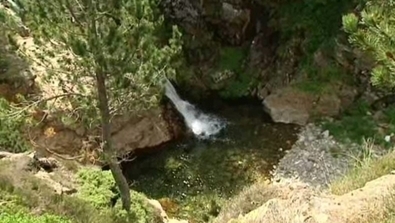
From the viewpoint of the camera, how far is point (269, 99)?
19562 millimetres

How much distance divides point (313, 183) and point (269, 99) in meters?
4.88

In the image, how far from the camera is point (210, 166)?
1675 centimetres

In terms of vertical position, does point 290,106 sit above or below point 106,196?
below

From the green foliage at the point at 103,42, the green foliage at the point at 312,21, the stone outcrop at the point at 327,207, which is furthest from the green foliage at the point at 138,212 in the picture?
the green foliage at the point at 312,21

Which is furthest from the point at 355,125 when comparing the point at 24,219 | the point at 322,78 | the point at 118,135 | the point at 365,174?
the point at 24,219

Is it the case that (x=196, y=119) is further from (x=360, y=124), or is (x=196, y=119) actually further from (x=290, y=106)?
(x=360, y=124)

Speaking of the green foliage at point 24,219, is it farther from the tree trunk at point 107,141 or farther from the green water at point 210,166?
the green water at point 210,166

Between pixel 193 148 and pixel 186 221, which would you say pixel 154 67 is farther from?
pixel 193 148

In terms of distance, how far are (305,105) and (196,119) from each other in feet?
11.9

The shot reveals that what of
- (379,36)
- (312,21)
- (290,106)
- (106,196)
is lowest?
(290,106)

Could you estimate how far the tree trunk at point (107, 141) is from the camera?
1149 cm

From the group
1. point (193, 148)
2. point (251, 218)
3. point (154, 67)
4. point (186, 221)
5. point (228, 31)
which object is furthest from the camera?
point (228, 31)

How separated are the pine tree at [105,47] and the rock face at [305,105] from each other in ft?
24.7

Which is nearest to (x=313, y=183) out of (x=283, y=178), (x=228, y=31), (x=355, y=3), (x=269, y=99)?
(x=283, y=178)
